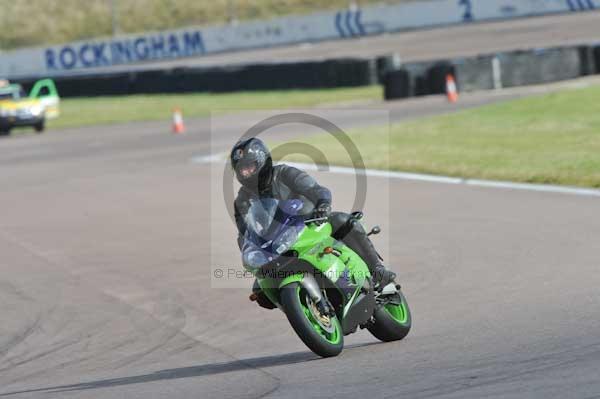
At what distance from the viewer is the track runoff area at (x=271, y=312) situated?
21.7 ft

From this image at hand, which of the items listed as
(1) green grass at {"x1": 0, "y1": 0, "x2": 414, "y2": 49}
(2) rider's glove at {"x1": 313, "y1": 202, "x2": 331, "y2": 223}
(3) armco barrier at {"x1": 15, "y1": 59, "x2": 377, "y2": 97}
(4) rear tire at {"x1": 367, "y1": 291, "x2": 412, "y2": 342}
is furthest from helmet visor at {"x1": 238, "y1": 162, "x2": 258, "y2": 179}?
(1) green grass at {"x1": 0, "y1": 0, "x2": 414, "y2": 49}

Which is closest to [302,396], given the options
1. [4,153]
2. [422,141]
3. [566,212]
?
[566,212]

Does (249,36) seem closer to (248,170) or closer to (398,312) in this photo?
(398,312)

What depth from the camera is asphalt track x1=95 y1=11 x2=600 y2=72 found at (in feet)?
140

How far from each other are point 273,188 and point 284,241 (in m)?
0.47

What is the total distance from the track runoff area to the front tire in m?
0.12

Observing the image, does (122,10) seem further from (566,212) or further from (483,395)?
(483,395)

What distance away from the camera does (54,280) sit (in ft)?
37.4

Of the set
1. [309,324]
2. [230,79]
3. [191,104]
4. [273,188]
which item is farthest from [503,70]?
[309,324]

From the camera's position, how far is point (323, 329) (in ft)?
23.4

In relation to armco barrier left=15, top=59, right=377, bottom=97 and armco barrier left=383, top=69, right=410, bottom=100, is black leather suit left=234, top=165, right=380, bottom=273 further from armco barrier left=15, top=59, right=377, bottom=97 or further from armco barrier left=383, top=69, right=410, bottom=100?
armco barrier left=15, top=59, right=377, bottom=97

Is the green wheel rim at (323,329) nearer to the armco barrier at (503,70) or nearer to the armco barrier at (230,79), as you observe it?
the armco barrier at (503,70)

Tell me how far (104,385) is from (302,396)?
4.87 ft
